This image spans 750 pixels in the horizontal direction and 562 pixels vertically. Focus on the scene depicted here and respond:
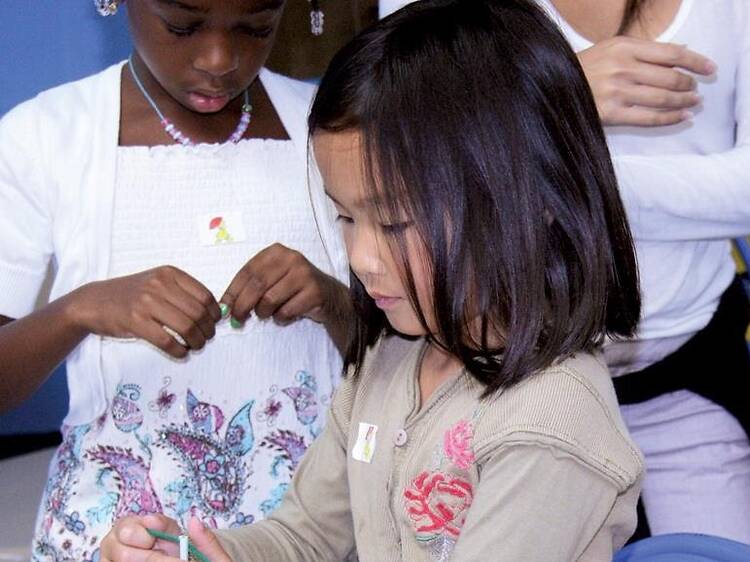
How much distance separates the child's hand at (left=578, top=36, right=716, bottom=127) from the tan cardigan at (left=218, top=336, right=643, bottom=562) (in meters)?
0.36

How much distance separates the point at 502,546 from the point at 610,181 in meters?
0.34

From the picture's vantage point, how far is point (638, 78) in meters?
1.27

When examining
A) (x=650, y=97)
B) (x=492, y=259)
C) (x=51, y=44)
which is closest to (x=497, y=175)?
(x=492, y=259)

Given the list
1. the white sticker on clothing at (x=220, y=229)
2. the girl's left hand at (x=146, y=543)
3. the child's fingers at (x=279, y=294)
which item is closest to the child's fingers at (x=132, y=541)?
the girl's left hand at (x=146, y=543)

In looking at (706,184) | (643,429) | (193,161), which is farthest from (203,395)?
(706,184)

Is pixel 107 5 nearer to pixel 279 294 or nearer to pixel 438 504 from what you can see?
pixel 279 294

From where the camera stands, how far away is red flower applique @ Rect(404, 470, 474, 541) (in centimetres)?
100

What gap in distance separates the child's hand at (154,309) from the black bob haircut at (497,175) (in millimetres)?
341

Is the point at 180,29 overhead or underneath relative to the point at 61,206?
overhead

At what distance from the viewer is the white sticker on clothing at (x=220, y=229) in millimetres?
1423

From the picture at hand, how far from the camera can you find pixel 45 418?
2201mm

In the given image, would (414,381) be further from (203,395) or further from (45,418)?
(45,418)

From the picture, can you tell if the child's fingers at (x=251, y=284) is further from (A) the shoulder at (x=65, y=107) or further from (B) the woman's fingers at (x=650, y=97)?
(B) the woman's fingers at (x=650, y=97)

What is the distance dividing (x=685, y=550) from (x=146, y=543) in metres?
0.53
